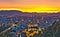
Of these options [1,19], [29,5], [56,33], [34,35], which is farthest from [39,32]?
[1,19]

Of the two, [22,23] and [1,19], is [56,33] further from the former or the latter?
[1,19]

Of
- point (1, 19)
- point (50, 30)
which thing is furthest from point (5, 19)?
point (50, 30)

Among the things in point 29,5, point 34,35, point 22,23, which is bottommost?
point 34,35

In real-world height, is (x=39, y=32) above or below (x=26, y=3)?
below

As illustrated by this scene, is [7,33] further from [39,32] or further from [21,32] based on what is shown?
[39,32]

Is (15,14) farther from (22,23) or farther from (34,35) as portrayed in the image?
(34,35)

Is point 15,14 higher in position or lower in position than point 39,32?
higher

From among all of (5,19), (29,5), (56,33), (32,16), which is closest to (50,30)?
(56,33)
